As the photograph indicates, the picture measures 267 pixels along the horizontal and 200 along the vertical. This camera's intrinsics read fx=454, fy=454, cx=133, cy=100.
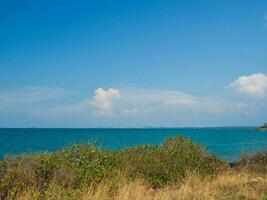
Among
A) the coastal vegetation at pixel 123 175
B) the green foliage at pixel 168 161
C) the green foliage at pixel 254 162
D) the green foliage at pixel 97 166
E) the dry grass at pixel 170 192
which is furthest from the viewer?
the green foliage at pixel 254 162

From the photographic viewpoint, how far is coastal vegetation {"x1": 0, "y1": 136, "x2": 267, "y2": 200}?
35.4 feet

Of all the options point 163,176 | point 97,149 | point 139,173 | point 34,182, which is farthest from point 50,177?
point 163,176

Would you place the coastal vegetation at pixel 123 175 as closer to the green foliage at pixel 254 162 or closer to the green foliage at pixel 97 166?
the green foliage at pixel 97 166

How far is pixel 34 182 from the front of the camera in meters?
11.5

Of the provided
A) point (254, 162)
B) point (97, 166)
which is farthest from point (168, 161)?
point (254, 162)

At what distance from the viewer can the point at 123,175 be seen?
14.3m

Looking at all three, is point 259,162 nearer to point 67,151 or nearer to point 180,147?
point 180,147

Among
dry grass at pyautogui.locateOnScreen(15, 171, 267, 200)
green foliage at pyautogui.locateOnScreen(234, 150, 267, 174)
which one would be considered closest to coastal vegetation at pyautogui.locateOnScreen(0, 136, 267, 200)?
dry grass at pyautogui.locateOnScreen(15, 171, 267, 200)

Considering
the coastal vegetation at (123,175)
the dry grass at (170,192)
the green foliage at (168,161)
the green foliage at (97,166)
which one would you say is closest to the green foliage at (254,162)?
the coastal vegetation at (123,175)

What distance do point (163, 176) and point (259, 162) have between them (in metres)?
7.40

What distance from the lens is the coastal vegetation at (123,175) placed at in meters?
10.8

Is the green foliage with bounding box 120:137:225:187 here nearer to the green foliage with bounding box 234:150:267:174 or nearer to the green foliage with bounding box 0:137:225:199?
the green foliage with bounding box 0:137:225:199

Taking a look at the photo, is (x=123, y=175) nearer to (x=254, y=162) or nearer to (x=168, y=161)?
(x=168, y=161)

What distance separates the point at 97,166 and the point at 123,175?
1227 millimetres
